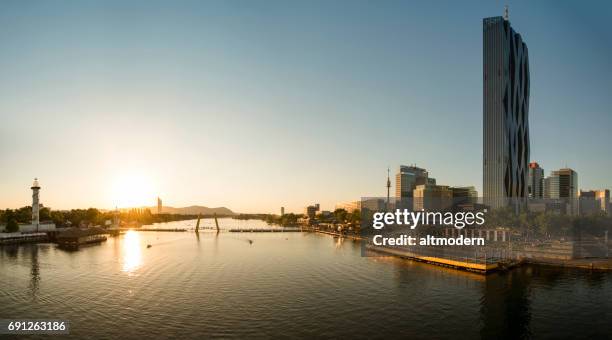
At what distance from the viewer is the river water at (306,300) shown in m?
53.2

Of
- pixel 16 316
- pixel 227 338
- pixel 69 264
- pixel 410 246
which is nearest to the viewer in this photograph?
pixel 227 338

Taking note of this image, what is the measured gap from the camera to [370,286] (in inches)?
3103

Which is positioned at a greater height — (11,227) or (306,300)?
(11,227)

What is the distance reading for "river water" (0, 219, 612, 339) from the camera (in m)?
53.2

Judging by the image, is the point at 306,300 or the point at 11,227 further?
the point at 11,227

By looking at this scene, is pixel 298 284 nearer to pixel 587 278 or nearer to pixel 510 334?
pixel 510 334

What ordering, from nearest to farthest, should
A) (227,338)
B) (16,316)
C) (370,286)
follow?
(227,338) → (16,316) → (370,286)

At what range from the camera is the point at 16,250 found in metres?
141

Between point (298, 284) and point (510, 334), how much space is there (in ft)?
129

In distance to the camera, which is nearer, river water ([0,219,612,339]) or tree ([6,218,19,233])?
river water ([0,219,612,339])

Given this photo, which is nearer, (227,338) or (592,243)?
(227,338)

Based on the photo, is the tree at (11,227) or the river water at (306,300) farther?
the tree at (11,227)

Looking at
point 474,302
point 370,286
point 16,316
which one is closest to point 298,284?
point 370,286

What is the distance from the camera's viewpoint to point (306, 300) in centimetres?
6681
